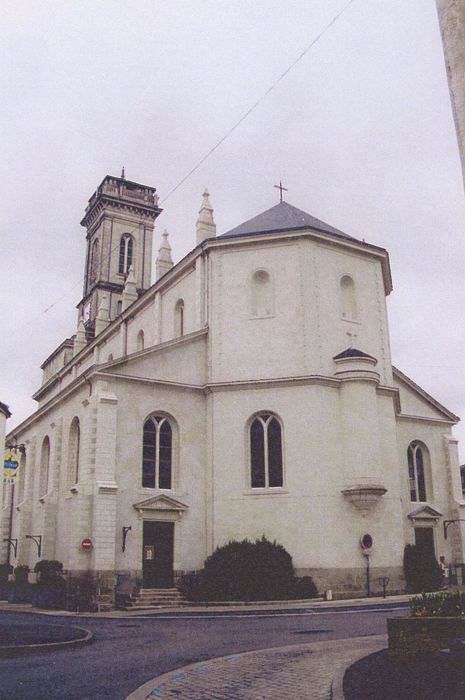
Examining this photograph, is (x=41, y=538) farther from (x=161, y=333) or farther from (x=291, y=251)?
(x=291, y=251)

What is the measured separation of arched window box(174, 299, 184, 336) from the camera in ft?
117

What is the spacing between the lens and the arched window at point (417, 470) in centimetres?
3506

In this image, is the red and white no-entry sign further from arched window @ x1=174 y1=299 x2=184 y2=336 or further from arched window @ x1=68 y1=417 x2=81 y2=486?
arched window @ x1=174 y1=299 x2=184 y2=336

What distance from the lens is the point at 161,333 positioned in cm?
3716

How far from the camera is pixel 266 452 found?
1156 inches

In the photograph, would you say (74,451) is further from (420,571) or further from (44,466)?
(420,571)

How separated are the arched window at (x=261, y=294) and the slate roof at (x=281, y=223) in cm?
210

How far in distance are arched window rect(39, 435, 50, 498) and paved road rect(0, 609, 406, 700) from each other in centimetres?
1399

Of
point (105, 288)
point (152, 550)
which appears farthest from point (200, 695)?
point (105, 288)

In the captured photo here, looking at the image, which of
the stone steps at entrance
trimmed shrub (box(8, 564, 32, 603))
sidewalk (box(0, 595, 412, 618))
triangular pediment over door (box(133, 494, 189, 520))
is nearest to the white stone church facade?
triangular pediment over door (box(133, 494, 189, 520))

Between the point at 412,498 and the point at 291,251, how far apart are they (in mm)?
14281

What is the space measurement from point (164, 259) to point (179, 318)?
315 inches

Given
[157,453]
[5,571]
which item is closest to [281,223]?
[157,453]

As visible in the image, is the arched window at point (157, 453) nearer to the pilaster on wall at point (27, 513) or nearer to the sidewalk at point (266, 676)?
the pilaster on wall at point (27, 513)
